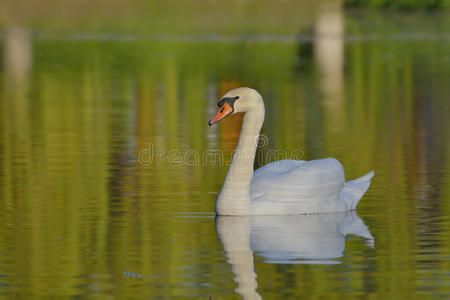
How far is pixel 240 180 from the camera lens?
41.0ft

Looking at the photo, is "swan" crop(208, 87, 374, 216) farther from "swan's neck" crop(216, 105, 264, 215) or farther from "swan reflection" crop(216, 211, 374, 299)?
"swan reflection" crop(216, 211, 374, 299)

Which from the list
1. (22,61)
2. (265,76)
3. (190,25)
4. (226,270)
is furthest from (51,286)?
(190,25)

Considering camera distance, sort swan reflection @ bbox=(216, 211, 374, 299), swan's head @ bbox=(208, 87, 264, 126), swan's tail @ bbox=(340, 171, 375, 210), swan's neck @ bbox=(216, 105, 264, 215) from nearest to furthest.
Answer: swan reflection @ bbox=(216, 211, 374, 299)
swan's neck @ bbox=(216, 105, 264, 215)
swan's head @ bbox=(208, 87, 264, 126)
swan's tail @ bbox=(340, 171, 375, 210)

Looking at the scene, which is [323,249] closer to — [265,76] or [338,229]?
[338,229]

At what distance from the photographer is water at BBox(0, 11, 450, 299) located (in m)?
9.77

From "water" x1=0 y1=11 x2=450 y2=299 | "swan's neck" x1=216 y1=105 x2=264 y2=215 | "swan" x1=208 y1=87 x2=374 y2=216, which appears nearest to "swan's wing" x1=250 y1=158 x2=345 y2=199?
"swan" x1=208 y1=87 x2=374 y2=216

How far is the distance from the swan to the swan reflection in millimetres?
101

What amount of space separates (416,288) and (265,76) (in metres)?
27.0

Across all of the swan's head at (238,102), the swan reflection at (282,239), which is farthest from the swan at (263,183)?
the swan reflection at (282,239)

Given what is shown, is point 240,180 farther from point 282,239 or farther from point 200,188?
point 200,188

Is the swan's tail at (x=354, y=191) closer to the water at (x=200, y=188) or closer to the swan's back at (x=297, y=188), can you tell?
the water at (x=200, y=188)

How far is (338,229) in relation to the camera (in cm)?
1205

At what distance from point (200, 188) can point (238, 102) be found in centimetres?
221

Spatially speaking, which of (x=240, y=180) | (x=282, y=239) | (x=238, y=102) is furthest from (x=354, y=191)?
(x=282, y=239)
